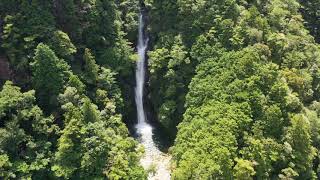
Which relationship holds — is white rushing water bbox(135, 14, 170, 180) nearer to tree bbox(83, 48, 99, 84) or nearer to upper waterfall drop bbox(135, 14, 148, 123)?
upper waterfall drop bbox(135, 14, 148, 123)

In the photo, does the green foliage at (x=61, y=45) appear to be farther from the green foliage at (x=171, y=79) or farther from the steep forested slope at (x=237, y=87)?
the steep forested slope at (x=237, y=87)

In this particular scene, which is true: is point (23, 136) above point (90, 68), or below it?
below

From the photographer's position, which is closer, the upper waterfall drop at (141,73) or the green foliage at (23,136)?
the green foliage at (23,136)

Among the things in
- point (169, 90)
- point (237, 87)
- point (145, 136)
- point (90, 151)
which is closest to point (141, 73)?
point (169, 90)

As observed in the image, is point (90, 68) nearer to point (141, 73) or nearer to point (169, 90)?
point (169, 90)

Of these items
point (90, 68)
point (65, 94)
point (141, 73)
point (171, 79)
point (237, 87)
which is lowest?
point (141, 73)

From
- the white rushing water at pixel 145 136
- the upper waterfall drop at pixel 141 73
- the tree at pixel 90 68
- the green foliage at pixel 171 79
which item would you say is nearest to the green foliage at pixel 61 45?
the tree at pixel 90 68

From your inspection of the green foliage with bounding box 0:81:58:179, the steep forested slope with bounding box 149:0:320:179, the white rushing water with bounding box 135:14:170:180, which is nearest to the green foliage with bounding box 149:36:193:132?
the steep forested slope with bounding box 149:0:320:179
